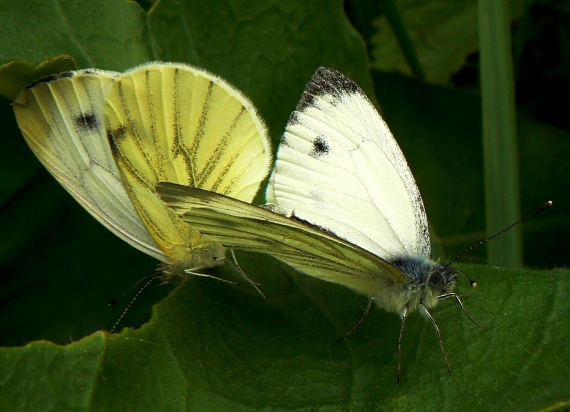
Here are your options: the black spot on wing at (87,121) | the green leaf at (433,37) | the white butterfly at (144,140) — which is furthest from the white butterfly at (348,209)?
the green leaf at (433,37)

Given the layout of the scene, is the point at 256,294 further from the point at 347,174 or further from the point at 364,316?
the point at 347,174

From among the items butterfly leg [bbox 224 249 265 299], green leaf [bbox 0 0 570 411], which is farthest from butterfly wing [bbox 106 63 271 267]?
green leaf [bbox 0 0 570 411]

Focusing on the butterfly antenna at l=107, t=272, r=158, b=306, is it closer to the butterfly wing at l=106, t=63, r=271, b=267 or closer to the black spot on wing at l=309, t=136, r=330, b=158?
the butterfly wing at l=106, t=63, r=271, b=267

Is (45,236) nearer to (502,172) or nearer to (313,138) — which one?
(313,138)

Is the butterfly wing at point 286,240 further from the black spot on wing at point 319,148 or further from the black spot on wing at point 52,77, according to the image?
the black spot on wing at point 52,77

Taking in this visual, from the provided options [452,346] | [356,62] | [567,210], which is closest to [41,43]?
[356,62]

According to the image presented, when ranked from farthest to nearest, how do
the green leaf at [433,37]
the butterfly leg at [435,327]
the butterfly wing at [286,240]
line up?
the green leaf at [433,37]
the butterfly leg at [435,327]
the butterfly wing at [286,240]

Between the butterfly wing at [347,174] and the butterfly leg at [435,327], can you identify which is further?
the butterfly wing at [347,174]
